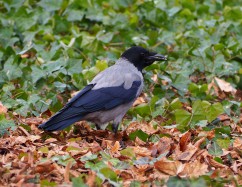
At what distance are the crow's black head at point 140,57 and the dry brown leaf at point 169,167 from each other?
2.72 m

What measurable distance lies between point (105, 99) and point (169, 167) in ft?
6.57

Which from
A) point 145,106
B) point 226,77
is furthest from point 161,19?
point 145,106

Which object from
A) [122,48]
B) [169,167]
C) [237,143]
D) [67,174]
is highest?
[67,174]

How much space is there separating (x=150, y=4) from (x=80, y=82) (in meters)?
2.70

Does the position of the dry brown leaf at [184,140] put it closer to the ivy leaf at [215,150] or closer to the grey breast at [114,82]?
the ivy leaf at [215,150]

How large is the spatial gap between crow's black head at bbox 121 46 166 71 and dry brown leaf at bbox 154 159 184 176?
2.72 metres

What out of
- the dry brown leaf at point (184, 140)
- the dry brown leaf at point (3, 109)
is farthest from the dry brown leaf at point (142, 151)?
the dry brown leaf at point (3, 109)

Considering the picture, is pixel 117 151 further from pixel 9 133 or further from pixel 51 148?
pixel 9 133

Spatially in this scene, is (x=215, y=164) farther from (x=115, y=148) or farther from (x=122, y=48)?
(x=122, y=48)

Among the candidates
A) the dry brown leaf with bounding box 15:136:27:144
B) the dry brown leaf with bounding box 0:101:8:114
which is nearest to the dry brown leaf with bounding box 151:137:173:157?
the dry brown leaf with bounding box 15:136:27:144

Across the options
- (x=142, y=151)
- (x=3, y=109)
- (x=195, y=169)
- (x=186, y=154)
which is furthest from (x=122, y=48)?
(x=195, y=169)

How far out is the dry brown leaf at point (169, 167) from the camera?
5938 mm

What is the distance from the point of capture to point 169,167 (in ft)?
19.5

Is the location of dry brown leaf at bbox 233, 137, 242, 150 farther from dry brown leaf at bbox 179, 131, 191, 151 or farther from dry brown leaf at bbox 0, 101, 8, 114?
dry brown leaf at bbox 0, 101, 8, 114
